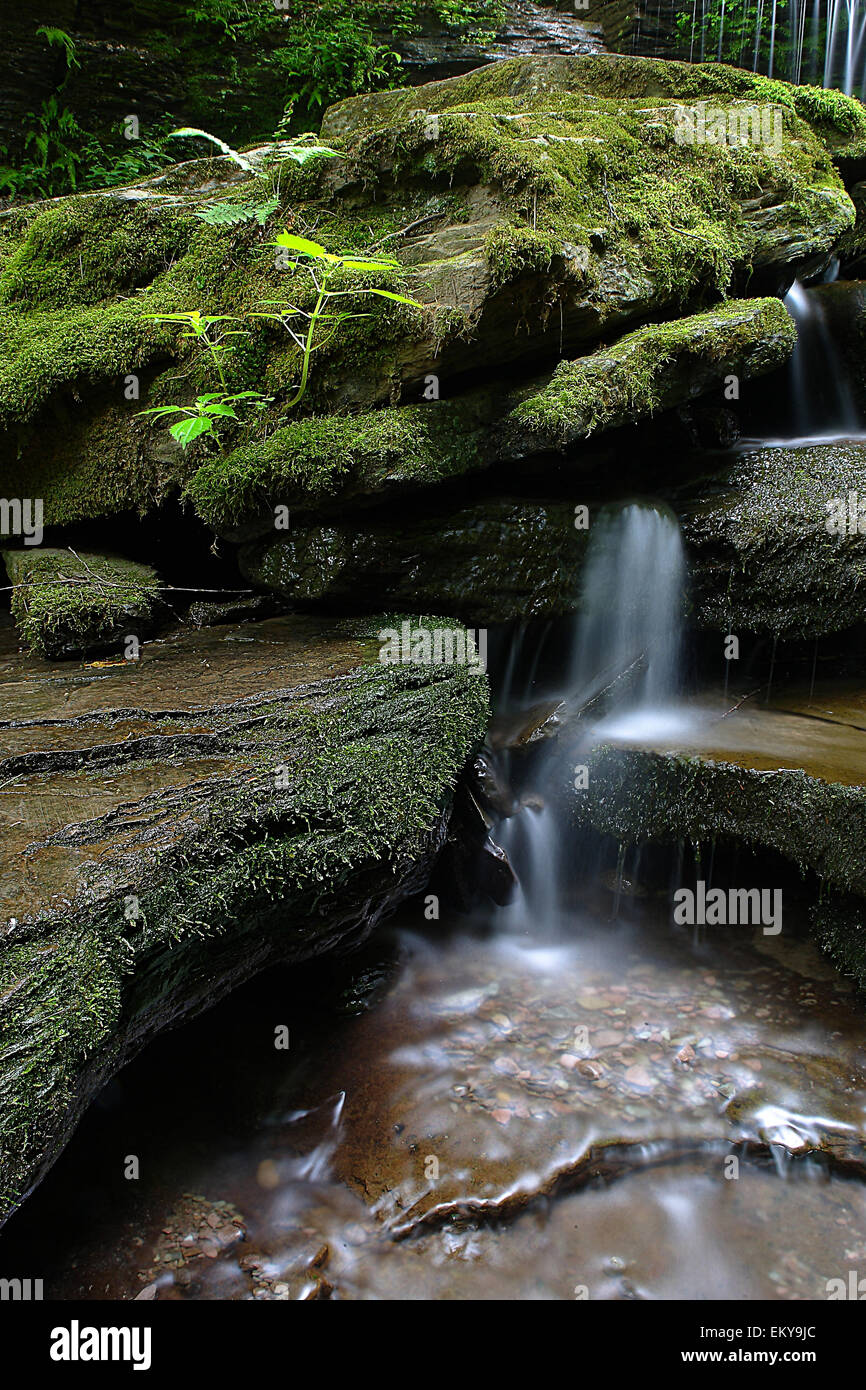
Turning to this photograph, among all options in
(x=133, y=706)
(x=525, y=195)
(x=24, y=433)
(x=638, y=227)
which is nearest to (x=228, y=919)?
(x=133, y=706)

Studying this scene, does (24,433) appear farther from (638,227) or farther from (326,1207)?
(326,1207)

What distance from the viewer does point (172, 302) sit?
501cm

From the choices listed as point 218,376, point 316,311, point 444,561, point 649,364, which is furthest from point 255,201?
point 649,364

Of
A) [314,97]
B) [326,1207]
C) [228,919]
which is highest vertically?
[314,97]

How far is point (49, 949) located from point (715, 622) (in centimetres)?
468

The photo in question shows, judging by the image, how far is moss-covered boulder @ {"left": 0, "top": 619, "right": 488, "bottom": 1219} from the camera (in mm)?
2184

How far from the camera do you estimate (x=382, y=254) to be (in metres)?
4.68

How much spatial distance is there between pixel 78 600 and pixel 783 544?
4.44 meters

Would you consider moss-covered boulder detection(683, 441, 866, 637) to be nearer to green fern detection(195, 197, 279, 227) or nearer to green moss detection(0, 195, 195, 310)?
green fern detection(195, 197, 279, 227)

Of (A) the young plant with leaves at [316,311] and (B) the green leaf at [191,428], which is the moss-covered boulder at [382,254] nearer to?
(A) the young plant with leaves at [316,311]

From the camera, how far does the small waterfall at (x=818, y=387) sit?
663cm

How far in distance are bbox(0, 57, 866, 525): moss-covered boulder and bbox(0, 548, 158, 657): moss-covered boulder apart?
0.48 metres
